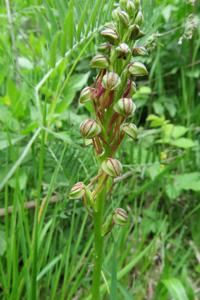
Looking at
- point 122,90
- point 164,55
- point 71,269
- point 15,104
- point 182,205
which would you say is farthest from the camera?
point 164,55

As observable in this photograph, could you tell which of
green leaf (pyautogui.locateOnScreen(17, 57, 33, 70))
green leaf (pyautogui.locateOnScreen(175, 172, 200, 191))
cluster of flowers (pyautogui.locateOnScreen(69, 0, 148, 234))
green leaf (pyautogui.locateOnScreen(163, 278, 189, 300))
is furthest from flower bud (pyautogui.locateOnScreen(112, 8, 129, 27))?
green leaf (pyautogui.locateOnScreen(17, 57, 33, 70))

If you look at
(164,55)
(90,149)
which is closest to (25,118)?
(90,149)

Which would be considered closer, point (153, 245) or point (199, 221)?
point (153, 245)

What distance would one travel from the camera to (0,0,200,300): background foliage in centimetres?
114

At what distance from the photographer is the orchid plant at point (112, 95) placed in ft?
2.74

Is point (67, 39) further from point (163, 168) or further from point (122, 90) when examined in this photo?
point (163, 168)

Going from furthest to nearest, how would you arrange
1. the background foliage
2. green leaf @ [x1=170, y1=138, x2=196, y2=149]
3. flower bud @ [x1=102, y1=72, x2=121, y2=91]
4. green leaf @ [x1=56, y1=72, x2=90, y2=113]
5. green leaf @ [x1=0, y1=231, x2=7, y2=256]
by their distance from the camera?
1. green leaf @ [x1=170, y1=138, x2=196, y2=149]
2. green leaf @ [x1=56, y1=72, x2=90, y2=113]
3. green leaf @ [x1=0, y1=231, x2=7, y2=256]
4. the background foliage
5. flower bud @ [x1=102, y1=72, x2=121, y2=91]

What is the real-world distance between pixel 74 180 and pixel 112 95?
372 millimetres

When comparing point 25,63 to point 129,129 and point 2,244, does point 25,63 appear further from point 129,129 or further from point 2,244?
point 129,129

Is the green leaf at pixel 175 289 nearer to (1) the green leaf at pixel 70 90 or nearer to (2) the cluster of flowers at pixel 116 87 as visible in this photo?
(2) the cluster of flowers at pixel 116 87

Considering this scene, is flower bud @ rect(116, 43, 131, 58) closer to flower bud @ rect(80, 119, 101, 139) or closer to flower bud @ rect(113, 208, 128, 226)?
flower bud @ rect(80, 119, 101, 139)

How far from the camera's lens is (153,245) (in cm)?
138

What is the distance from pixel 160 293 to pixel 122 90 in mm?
671

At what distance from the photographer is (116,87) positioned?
821mm
